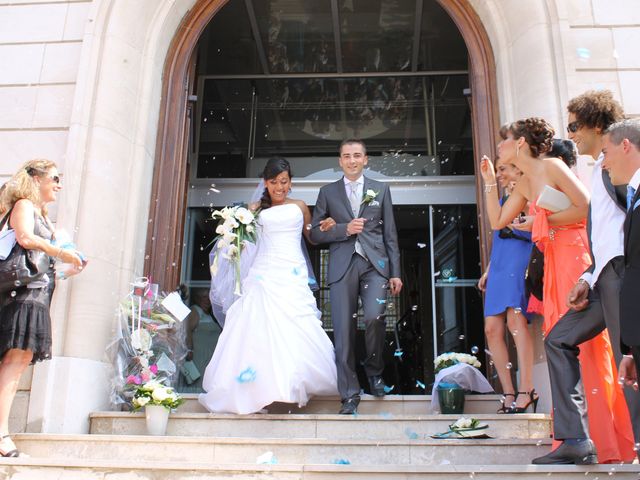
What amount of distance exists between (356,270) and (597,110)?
2.37 m

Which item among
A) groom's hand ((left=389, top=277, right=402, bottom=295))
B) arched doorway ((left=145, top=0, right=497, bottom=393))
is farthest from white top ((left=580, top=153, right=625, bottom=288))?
arched doorway ((left=145, top=0, right=497, bottom=393))

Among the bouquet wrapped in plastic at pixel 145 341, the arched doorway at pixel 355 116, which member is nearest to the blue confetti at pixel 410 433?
the bouquet wrapped in plastic at pixel 145 341

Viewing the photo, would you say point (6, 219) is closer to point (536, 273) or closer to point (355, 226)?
point (355, 226)

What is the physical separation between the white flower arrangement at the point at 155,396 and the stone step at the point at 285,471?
125 cm

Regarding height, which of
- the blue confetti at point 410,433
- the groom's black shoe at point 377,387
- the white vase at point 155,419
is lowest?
the blue confetti at point 410,433

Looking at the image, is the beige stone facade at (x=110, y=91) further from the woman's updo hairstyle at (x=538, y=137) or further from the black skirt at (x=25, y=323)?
the woman's updo hairstyle at (x=538, y=137)

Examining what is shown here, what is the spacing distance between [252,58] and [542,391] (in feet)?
22.2

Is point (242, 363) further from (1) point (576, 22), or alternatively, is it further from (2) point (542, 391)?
(1) point (576, 22)

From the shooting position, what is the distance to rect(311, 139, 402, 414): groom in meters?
5.48

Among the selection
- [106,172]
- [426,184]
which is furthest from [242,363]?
[426,184]

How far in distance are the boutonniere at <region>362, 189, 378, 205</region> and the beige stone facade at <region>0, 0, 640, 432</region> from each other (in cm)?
133

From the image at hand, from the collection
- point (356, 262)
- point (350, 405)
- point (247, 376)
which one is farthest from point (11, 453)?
point (356, 262)

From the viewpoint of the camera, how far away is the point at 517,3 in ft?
20.5

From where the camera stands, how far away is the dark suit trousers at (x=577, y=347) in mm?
3502
